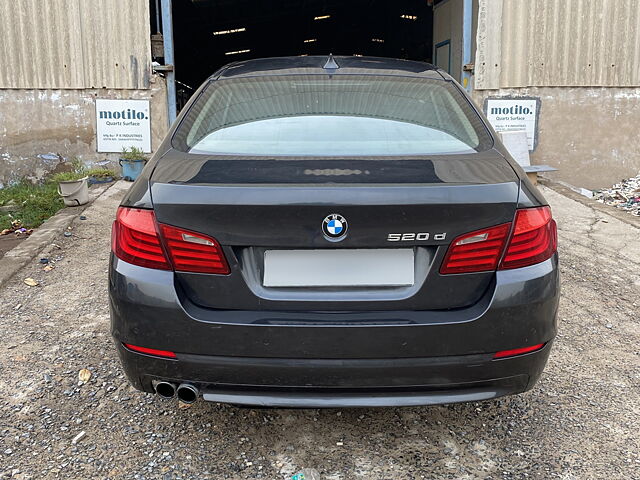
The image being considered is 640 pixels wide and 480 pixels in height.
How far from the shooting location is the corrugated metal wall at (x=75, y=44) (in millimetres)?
8398

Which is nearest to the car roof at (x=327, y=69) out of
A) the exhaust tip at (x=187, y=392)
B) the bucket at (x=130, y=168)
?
the exhaust tip at (x=187, y=392)

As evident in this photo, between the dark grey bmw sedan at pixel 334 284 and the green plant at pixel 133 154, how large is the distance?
22.0 ft

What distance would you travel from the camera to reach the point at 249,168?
2.11 metres

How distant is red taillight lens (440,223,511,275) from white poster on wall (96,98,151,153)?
7617mm

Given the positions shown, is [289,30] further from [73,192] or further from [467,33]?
[73,192]

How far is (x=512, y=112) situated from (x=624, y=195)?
6.82 feet

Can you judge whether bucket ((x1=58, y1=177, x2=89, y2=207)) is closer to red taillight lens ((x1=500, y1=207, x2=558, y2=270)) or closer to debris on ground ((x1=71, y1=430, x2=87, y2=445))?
debris on ground ((x1=71, y1=430, x2=87, y2=445))

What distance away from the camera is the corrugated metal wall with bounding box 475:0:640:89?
8.68m

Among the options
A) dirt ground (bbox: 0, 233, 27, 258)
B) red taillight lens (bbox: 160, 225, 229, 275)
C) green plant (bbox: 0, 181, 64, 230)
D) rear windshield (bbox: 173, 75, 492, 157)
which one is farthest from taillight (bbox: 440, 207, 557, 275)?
green plant (bbox: 0, 181, 64, 230)

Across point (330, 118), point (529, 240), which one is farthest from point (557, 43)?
point (529, 240)

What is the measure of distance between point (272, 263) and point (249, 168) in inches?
15.3

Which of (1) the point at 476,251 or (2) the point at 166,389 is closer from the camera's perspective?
(1) the point at 476,251

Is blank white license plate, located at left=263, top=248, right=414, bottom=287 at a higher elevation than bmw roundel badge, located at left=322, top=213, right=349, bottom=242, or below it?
below

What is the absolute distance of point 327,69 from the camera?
298 cm
